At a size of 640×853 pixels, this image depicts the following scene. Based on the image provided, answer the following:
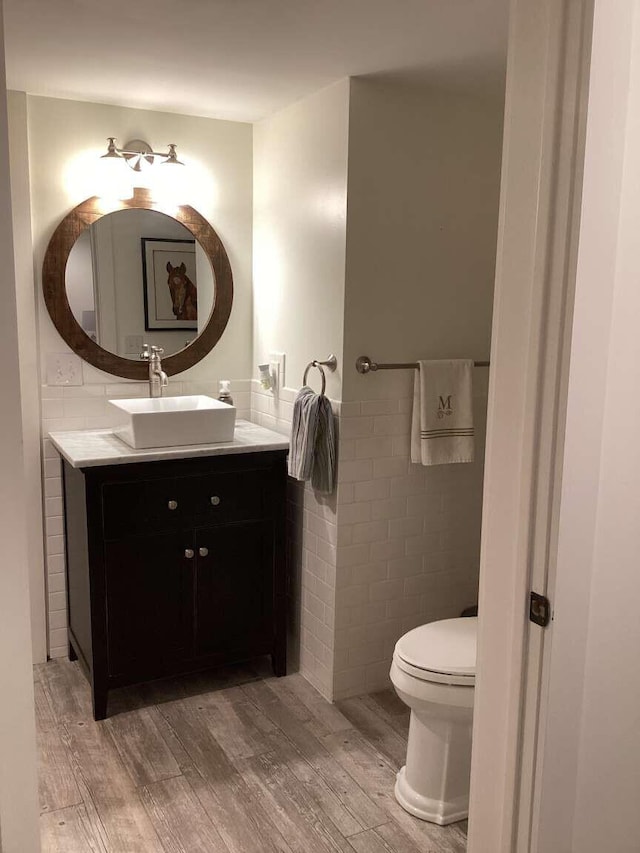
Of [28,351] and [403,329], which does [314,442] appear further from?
[28,351]

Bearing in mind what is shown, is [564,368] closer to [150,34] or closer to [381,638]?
[150,34]

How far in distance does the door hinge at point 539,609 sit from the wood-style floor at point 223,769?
1.13 metres

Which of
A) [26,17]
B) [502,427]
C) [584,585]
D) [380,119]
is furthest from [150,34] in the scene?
[584,585]

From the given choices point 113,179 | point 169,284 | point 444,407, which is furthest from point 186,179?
point 444,407

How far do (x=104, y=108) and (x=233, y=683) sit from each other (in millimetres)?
2260

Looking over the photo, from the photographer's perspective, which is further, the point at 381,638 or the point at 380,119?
the point at 381,638

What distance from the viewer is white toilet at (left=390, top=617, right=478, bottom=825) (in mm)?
2166

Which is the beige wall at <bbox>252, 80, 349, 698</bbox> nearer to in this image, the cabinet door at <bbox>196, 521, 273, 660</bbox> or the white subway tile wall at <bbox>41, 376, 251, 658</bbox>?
the cabinet door at <bbox>196, 521, 273, 660</bbox>

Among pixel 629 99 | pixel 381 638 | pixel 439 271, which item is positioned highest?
pixel 629 99

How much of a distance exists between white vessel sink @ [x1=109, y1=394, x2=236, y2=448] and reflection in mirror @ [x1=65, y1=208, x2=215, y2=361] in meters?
0.33

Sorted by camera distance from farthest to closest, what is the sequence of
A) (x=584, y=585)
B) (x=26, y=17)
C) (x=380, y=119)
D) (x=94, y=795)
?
(x=380, y=119) < (x=94, y=795) < (x=26, y=17) < (x=584, y=585)

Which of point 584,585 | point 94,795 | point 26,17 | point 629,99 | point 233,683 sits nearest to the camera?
point 629,99

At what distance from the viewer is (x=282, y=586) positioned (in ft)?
9.84

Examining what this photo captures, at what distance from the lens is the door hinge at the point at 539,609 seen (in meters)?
1.32
